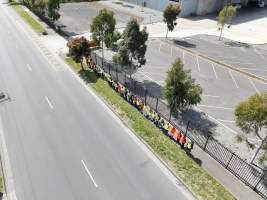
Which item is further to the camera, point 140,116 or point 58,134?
point 140,116

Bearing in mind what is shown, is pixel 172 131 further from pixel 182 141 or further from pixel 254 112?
pixel 254 112

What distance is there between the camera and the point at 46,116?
79.3ft

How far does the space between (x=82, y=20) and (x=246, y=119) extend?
49914 millimetres

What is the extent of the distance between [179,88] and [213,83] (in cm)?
1221

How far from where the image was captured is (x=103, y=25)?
34.3 meters

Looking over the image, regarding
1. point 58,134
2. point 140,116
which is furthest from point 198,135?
point 58,134

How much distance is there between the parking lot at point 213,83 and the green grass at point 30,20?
2331cm

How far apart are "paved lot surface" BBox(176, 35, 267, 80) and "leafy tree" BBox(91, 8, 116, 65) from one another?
1663cm

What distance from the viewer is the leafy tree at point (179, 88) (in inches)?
866

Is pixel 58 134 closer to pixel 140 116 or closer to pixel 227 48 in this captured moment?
pixel 140 116

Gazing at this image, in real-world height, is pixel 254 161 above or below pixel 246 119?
below

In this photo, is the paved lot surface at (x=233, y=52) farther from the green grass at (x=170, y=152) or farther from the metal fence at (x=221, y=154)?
the green grass at (x=170, y=152)

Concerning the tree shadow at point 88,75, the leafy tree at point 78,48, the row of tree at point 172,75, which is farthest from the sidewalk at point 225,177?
the leafy tree at point 78,48

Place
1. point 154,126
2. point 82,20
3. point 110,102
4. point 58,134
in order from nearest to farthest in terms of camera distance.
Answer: point 58,134, point 154,126, point 110,102, point 82,20
